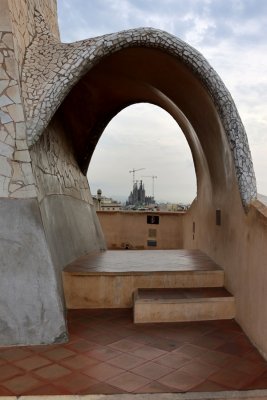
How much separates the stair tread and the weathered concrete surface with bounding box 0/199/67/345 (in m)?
1.18

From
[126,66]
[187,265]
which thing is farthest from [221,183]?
[126,66]

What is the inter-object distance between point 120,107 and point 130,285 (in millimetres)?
4263

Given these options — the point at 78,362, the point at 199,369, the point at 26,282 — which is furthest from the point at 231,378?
the point at 26,282

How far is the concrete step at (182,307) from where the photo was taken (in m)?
4.60

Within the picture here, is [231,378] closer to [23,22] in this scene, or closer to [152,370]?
[152,370]

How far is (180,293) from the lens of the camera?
4988 millimetres

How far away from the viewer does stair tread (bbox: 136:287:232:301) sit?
4781 millimetres

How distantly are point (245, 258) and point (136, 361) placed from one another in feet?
5.75

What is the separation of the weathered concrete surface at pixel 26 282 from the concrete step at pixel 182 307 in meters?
1.05

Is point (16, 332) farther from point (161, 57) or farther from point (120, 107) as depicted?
point (120, 107)

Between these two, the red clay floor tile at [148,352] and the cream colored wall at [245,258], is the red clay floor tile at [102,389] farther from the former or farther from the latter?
the cream colored wall at [245,258]

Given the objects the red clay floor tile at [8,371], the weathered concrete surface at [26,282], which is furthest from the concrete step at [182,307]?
the red clay floor tile at [8,371]

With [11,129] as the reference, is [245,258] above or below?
below

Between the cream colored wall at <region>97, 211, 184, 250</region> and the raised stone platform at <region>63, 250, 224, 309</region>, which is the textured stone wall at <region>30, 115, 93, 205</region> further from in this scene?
the cream colored wall at <region>97, 211, 184, 250</region>
